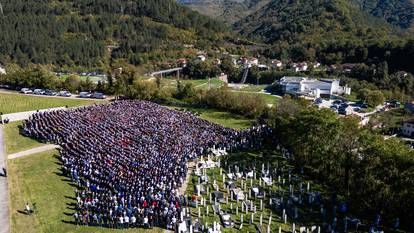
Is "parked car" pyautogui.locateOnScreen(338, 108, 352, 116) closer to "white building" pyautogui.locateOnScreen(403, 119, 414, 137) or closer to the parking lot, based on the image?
the parking lot

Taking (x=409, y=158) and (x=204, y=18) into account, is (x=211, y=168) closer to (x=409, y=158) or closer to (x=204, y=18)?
(x=409, y=158)

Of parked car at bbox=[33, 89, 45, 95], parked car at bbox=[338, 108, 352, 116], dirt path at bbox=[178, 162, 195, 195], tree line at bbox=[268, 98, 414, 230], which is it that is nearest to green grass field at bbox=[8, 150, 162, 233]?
dirt path at bbox=[178, 162, 195, 195]

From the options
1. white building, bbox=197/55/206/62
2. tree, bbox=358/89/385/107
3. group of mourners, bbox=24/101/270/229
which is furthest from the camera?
Result: white building, bbox=197/55/206/62

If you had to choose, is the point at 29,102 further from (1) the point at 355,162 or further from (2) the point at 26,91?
(1) the point at 355,162

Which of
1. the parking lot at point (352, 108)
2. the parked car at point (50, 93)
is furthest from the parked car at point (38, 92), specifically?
the parking lot at point (352, 108)

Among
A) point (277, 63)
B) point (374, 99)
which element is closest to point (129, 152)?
point (374, 99)

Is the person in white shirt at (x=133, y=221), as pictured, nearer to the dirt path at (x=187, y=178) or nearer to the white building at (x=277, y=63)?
the dirt path at (x=187, y=178)

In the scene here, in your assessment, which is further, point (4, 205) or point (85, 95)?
point (85, 95)
